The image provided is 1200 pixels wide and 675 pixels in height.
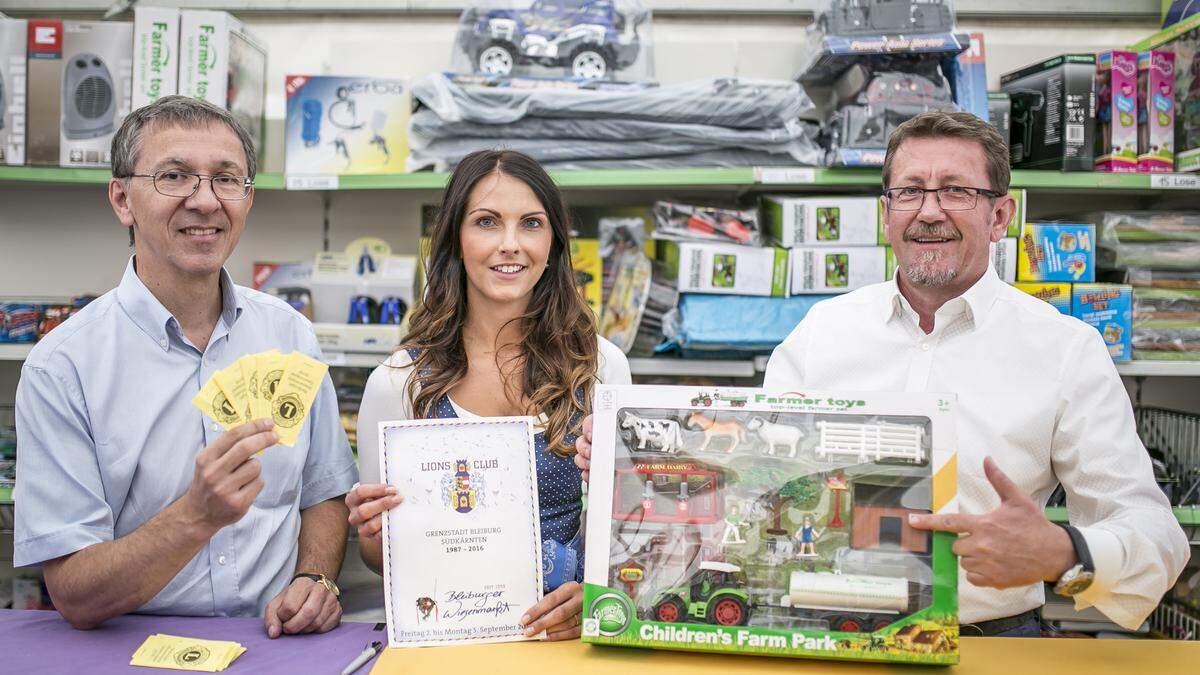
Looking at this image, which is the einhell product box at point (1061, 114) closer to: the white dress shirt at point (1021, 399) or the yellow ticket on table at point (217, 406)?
the white dress shirt at point (1021, 399)

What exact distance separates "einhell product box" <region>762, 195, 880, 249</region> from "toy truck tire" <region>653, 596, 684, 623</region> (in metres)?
1.83

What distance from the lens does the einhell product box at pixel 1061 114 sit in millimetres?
2938

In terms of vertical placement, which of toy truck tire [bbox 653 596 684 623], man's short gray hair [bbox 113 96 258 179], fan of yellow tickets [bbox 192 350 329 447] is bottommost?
toy truck tire [bbox 653 596 684 623]

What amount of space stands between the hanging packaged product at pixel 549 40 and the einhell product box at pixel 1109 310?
1.63 meters

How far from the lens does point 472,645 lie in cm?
145

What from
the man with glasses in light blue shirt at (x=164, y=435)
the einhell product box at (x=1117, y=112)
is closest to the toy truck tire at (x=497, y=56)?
the man with glasses in light blue shirt at (x=164, y=435)

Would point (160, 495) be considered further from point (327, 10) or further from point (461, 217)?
point (327, 10)

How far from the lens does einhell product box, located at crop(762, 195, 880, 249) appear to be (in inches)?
116

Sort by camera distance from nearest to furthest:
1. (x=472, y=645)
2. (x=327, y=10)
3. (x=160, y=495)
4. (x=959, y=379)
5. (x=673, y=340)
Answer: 1. (x=472, y=645)
2. (x=160, y=495)
3. (x=959, y=379)
4. (x=673, y=340)
5. (x=327, y=10)

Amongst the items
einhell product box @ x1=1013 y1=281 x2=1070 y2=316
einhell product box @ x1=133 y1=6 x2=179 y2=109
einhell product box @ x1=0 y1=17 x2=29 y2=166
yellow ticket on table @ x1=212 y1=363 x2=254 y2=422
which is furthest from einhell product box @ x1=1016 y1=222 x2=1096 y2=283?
einhell product box @ x1=0 y1=17 x2=29 y2=166

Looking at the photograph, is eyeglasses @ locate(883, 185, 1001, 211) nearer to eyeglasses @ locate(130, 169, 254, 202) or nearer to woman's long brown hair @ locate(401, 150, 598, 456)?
woman's long brown hair @ locate(401, 150, 598, 456)

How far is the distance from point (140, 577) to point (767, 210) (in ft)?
7.57

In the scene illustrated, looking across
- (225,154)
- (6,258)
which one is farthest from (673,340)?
(6,258)

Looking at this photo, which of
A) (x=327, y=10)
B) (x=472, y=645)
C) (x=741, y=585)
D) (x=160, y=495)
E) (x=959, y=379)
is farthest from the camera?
(x=327, y=10)
